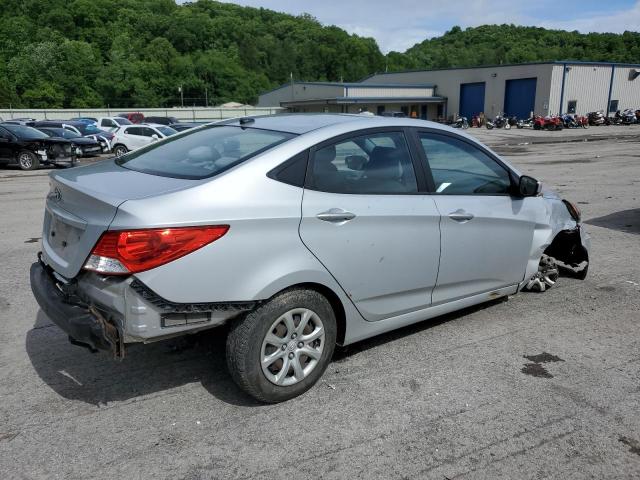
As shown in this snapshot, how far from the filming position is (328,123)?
3754mm

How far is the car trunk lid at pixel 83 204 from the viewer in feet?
9.71

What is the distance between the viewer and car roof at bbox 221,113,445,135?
12.2ft

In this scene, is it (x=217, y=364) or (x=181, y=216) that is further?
(x=217, y=364)

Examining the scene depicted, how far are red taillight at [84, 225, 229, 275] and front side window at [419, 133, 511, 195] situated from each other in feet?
6.20

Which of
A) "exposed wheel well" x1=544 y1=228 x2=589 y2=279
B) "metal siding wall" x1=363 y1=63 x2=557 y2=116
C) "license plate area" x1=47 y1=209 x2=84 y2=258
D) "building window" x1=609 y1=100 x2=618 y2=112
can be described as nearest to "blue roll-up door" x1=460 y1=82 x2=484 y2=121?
"metal siding wall" x1=363 y1=63 x2=557 y2=116

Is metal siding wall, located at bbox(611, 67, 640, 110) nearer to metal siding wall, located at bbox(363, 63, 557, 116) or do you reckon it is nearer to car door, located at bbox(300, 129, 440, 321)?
metal siding wall, located at bbox(363, 63, 557, 116)

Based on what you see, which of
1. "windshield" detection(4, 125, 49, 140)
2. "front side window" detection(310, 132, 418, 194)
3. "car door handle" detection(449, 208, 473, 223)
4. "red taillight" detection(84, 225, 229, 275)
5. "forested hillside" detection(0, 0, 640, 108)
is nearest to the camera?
"red taillight" detection(84, 225, 229, 275)

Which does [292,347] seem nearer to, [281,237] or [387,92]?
[281,237]

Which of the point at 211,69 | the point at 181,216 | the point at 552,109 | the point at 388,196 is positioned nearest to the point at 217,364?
the point at 181,216

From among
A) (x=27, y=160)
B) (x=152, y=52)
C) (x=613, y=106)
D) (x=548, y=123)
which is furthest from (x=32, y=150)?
(x=152, y=52)

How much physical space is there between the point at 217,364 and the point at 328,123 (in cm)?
183

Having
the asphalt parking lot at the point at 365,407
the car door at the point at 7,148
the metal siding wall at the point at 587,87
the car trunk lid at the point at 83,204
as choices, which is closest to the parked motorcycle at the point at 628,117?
the metal siding wall at the point at 587,87

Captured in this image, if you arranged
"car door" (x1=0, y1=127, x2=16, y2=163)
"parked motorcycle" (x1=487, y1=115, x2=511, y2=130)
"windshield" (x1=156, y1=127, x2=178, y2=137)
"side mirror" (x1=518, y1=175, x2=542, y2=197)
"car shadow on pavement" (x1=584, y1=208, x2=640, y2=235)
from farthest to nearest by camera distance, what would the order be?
"parked motorcycle" (x1=487, y1=115, x2=511, y2=130) < "windshield" (x1=156, y1=127, x2=178, y2=137) < "car door" (x1=0, y1=127, x2=16, y2=163) < "car shadow on pavement" (x1=584, y1=208, x2=640, y2=235) < "side mirror" (x1=518, y1=175, x2=542, y2=197)

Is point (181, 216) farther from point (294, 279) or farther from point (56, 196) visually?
point (56, 196)
